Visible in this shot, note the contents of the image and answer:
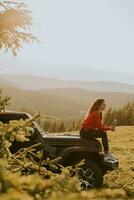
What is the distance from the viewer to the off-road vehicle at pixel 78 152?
11883 millimetres

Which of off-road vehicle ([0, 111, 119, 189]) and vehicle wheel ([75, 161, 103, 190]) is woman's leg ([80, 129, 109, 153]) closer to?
off-road vehicle ([0, 111, 119, 189])

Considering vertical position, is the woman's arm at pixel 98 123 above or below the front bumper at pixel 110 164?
above

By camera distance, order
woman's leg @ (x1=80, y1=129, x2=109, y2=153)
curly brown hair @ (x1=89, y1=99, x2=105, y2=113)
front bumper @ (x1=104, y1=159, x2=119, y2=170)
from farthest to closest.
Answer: curly brown hair @ (x1=89, y1=99, x2=105, y2=113) < woman's leg @ (x1=80, y1=129, x2=109, y2=153) < front bumper @ (x1=104, y1=159, x2=119, y2=170)

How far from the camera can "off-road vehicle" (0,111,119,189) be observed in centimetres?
1188

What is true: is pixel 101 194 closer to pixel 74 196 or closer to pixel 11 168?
pixel 74 196

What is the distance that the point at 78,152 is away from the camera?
40.4 ft

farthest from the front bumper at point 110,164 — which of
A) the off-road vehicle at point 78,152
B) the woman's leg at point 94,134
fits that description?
the woman's leg at point 94,134

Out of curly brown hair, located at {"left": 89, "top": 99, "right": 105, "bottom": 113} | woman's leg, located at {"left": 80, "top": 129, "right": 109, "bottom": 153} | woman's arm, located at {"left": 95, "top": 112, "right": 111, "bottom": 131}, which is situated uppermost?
curly brown hair, located at {"left": 89, "top": 99, "right": 105, "bottom": 113}

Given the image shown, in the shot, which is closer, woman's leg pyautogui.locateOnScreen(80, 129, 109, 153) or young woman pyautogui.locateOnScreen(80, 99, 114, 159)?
woman's leg pyautogui.locateOnScreen(80, 129, 109, 153)

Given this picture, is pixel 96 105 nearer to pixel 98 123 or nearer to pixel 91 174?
pixel 98 123

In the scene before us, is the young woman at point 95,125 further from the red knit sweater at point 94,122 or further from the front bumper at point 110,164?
the front bumper at point 110,164

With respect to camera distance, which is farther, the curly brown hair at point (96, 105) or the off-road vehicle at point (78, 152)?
the curly brown hair at point (96, 105)

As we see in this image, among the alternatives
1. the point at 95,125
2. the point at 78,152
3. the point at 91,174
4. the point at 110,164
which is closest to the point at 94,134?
the point at 95,125

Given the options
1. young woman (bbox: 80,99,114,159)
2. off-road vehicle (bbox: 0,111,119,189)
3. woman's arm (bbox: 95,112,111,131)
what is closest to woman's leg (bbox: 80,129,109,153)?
young woman (bbox: 80,99,114,159)
